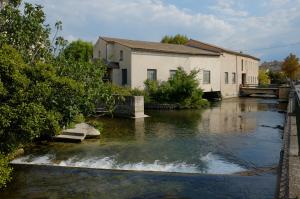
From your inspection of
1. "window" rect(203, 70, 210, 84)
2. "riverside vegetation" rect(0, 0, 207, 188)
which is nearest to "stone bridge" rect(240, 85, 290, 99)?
"window" rect(203, 70, 210, 84)

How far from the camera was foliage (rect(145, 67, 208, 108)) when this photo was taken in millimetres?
34188

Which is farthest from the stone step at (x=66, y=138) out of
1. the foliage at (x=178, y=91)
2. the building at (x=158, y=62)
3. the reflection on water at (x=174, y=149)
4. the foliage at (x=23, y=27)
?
the building at (x=158, y=62)

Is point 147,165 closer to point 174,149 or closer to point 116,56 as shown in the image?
point 174,149

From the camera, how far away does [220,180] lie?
37.0 ft

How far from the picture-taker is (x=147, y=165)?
13.2 m

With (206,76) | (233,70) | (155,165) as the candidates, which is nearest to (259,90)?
(233,70)

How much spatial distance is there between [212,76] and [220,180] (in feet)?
113

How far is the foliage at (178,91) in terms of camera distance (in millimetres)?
34188

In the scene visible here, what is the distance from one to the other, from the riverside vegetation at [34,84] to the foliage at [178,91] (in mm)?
18938

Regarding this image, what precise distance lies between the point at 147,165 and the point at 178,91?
21.5 metres

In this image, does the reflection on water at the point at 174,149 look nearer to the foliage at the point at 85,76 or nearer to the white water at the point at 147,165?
the white water at the point at 147,165

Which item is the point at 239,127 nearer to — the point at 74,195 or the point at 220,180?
the point at 220,180

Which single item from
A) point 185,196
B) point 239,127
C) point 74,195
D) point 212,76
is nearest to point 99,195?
point 74,195

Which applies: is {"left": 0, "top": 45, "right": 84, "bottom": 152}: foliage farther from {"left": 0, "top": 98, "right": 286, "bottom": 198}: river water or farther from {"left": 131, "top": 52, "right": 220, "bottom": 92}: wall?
{"left": 131, "top": 52, "right": 220, "bottom": 92}: wall
